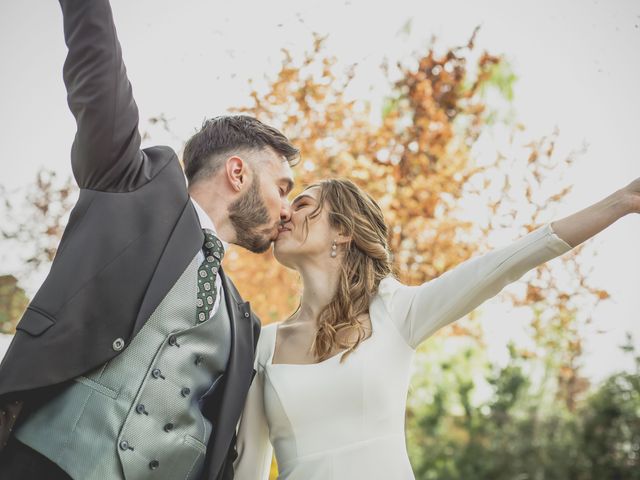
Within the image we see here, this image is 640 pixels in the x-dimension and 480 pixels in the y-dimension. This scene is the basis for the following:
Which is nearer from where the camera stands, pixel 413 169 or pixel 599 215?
pixel 599 215

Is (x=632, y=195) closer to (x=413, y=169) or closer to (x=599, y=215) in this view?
(x=599, y=215)

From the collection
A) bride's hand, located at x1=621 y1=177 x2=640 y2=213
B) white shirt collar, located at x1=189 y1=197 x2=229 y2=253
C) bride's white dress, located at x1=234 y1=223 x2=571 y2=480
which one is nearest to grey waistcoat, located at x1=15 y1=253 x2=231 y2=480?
white shirt collar, located at x1=189 y1=197 x2=229 y2=253

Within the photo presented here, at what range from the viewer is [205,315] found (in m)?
2.38

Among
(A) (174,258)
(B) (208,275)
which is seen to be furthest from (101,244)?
(B) (208,275)

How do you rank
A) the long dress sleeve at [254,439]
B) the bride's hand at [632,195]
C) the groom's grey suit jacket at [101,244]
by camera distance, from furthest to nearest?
the long dress sleeve at [254,439]
the bride's hand at [632,195]
the groom's grey suit jacket at [101,244]

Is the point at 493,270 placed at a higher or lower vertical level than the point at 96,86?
lower

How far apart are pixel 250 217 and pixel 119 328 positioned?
0.90 meters

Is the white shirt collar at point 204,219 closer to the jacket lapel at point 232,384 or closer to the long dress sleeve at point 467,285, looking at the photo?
the jacket lapel at point 232,384

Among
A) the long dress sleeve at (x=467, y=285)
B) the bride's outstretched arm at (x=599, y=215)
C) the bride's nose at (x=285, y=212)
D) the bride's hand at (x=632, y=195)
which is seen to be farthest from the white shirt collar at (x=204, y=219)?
the bride's hand at (x=632, y=195)

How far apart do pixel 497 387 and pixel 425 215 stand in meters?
6.46

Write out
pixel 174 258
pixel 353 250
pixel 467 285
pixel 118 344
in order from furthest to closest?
1. pixel 353 250
2. pixel 467 285
3. pixel 174 258
4. pixel 118 344

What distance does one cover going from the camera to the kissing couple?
202 cm

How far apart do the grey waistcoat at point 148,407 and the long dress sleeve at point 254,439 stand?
0.45 meters

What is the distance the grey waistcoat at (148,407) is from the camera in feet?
6.70
